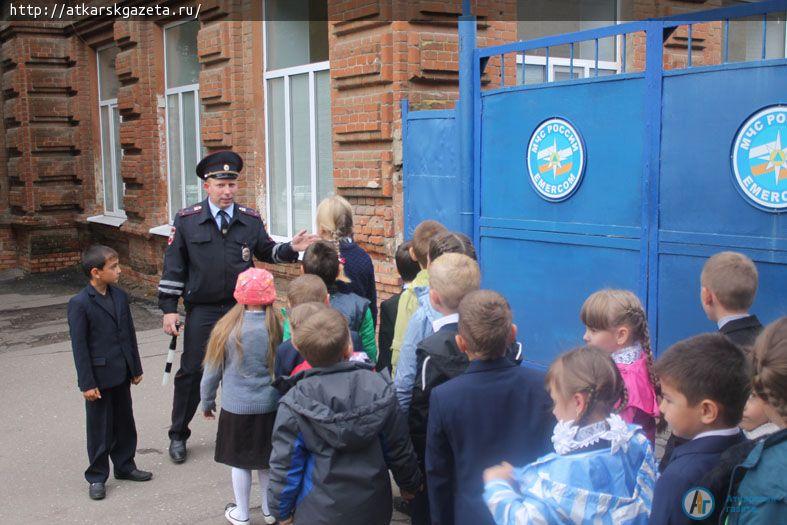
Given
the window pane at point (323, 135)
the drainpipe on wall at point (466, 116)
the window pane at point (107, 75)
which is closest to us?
the drainpipe on wall at point (466, 116)

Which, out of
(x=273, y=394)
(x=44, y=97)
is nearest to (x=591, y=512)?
(x=273, y=394)

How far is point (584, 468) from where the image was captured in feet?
6.61

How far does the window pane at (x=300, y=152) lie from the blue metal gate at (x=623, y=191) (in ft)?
8.28

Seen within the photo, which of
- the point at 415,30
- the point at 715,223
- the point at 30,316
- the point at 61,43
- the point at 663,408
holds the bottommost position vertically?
the point at 30,316

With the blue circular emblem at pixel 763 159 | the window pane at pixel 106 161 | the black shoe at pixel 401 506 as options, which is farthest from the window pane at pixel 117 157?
the blue circular emblem at pixel 763 159

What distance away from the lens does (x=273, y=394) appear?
379 cm

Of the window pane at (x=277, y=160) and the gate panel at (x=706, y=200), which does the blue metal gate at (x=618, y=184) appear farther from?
the window pane at (x=277, y=160)

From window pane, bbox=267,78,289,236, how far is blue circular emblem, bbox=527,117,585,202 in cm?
359

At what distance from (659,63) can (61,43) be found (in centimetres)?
1079

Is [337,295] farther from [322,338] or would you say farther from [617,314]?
[617,314]

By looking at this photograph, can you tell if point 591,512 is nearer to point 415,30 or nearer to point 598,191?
point 598,191

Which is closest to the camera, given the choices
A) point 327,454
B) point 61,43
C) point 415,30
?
point 327,454

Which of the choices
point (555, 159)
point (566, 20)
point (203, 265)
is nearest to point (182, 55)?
point (566, 20)

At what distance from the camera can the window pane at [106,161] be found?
1250cm
